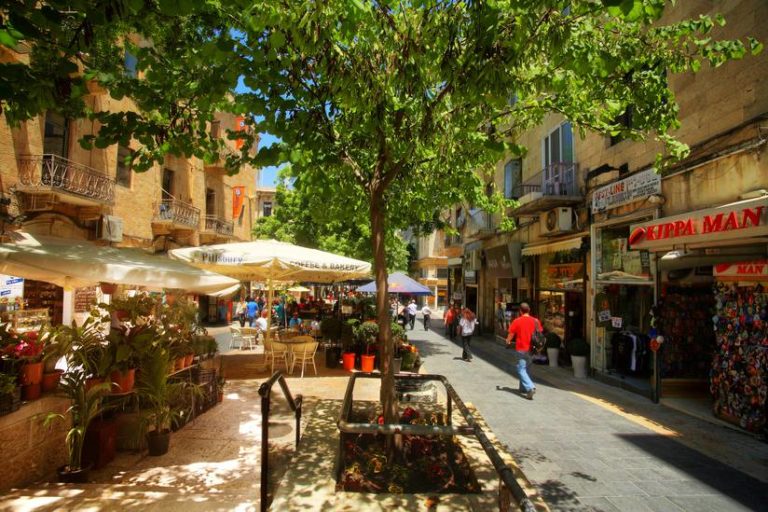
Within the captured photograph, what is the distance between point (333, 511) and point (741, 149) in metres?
7.96

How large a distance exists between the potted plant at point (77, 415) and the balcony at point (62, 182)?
9873 mm

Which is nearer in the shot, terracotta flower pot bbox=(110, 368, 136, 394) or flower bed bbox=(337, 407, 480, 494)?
flower bed bbox=(337, 407, 480, 494)

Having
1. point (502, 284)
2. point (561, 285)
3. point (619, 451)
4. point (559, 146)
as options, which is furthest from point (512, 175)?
point (619, 451)

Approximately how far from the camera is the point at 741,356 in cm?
653

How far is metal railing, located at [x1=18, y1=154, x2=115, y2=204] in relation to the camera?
38.0 feet

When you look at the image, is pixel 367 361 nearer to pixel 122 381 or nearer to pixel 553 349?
pixel 122 381

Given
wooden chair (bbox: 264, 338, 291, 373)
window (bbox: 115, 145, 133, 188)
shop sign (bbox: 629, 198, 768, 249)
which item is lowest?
wooden chair (bbox: 264, 338, 291, 373)

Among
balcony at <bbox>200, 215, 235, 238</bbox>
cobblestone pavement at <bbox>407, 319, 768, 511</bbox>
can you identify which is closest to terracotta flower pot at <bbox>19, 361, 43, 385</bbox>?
cobblestone pavement at <bbox>407, 319, 768, 511</bbox>

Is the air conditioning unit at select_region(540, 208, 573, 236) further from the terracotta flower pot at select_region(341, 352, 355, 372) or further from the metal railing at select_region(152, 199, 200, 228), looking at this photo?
the metal railing at select_region(152, 199, 200, 228)

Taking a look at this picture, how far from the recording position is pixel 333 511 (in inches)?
135

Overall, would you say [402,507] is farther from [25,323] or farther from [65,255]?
[25,323]

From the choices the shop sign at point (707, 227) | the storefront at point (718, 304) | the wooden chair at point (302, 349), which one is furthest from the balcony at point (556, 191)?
the wooden chair at point (302, 349)

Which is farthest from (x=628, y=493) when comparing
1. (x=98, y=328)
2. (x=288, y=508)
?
(x=98, y=328)

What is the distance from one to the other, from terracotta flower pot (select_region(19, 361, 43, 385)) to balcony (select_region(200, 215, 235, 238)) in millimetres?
18331
